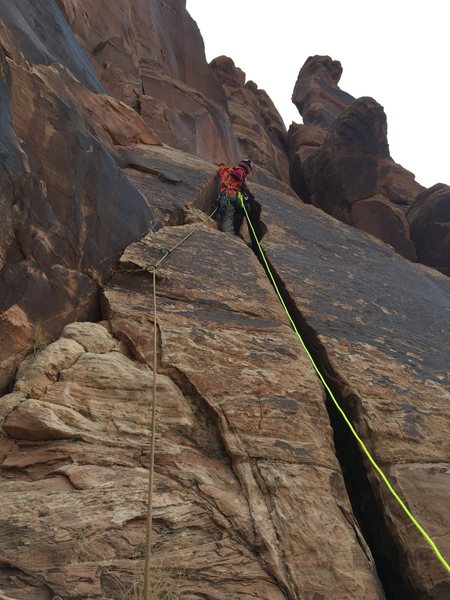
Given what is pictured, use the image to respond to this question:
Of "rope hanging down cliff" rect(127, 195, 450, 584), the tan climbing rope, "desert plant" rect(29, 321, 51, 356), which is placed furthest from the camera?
"desert plant" rect(29, 321, 51, 356)

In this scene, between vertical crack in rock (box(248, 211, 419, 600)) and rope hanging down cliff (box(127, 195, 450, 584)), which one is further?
vertical crack in rock (box(248, 211, 419, 600))

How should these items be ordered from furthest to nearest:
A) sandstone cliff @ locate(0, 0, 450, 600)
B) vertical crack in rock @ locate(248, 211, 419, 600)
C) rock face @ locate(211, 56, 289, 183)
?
rock face @ locate(211, 56, 289, 183) < vertical crack in rock @ locate(248, 211, 419, 600) < sandstone cliff @ locate(0, 0, 450, 600)

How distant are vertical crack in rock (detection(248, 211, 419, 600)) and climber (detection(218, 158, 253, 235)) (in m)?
3.58

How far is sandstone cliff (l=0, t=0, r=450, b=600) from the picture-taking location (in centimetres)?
336

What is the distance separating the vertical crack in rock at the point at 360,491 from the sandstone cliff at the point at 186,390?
21 millimetres

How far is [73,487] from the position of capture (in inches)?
136

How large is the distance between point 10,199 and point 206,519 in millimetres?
3126

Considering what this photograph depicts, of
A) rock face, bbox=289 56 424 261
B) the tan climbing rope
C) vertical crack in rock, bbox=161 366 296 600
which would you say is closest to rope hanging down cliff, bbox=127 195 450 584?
the tan climbing rope

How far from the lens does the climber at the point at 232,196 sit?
9.38 m

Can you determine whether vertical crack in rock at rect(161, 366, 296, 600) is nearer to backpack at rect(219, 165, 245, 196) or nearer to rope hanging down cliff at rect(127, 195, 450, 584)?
rope hanging down cliff at rect(127, 195, 450, 584)

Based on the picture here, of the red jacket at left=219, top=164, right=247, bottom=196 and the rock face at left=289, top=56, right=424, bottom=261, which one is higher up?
the rock face at left=289, top=56, right=424, bottom=261

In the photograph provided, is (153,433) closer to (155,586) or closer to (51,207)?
(155,586)

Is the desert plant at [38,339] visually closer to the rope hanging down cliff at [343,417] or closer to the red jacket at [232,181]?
the rope hanging down cliff at [343,417]

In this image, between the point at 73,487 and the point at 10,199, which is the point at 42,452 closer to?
the point at 73,487
